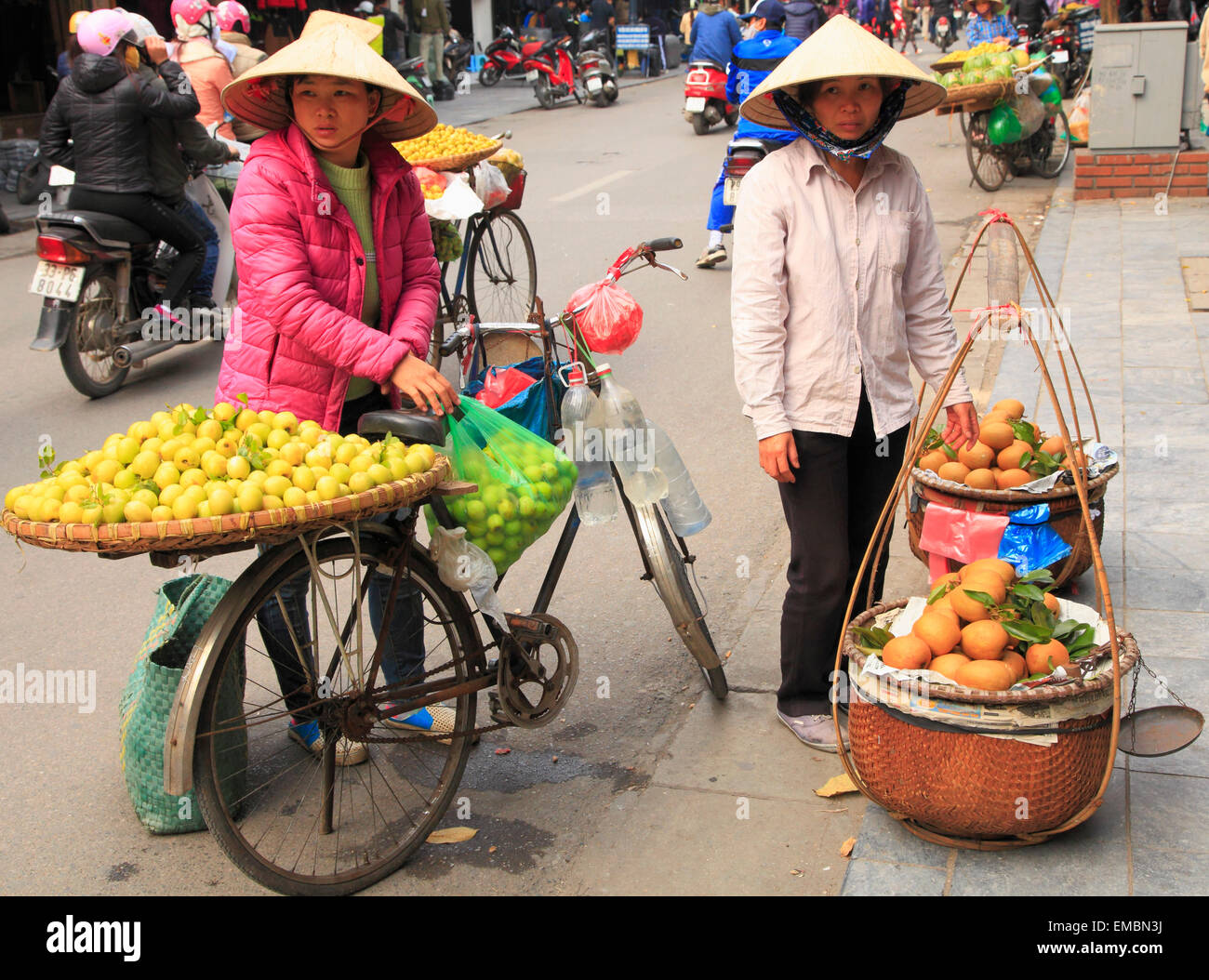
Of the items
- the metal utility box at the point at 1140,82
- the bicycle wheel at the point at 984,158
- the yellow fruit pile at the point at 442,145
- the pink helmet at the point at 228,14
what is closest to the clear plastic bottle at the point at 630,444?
the yellow fruit pile at the point at 442,145

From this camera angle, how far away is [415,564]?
3027 mm

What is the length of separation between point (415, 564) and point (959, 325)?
5.26m

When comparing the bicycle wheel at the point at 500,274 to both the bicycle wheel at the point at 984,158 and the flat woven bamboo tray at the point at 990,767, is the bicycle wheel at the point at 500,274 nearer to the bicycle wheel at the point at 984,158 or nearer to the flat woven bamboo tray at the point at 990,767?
the flat woven bamboo tray at the point at 990,767

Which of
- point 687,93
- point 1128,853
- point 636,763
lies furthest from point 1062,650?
point 687,93

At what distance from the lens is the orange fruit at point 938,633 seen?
2883 mm

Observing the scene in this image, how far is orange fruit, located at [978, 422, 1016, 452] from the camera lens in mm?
3986

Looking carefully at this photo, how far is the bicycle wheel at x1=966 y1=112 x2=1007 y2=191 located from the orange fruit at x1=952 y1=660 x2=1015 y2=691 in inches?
370

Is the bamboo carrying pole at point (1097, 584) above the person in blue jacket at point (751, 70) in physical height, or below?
below

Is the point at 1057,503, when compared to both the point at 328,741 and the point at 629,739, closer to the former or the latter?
the point at 629,739

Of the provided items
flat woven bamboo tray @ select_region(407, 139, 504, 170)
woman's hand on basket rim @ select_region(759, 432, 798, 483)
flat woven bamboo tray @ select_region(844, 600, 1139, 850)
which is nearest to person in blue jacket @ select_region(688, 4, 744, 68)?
flat woven bamboo tray @ select_region(407, 139, 504, 170)

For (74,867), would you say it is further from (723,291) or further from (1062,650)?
(723,291)

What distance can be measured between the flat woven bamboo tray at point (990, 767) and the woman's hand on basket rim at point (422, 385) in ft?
4.05

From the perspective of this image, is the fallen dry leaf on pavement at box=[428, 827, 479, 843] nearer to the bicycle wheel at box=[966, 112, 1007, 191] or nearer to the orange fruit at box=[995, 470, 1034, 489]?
the orange fruit at box=[995, 470, 1034, 489]

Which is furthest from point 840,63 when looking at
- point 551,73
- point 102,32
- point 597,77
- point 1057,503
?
point 551,73
